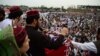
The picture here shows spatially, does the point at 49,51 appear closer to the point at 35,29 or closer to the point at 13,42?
the point at 35,29

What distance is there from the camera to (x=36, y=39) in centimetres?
344

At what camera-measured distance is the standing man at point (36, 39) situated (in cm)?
341

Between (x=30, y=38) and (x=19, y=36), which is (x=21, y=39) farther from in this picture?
(x=30, y=38)

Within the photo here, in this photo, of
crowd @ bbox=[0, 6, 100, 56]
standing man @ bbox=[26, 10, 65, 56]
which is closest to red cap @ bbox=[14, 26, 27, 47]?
crowd @ bbox=[0, 6, 100, 56]

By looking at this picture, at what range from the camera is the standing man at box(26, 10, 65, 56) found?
341 cm

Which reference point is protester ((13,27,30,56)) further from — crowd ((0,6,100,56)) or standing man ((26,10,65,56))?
standing man ((26,10,65,56))

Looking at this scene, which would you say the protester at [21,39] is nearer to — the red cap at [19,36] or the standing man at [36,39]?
the red cap at [19,36]

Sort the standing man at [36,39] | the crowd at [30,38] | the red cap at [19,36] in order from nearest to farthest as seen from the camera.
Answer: the crowd at [30,38] < the red cap at [19,36] < the standing man at [36,39]

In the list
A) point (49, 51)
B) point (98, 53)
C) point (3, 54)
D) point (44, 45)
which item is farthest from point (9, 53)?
point (98, 53)

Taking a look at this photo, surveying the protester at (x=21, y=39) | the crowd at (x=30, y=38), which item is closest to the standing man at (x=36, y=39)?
the crowd at (x=30, y=38)

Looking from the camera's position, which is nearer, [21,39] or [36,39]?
[21,39]

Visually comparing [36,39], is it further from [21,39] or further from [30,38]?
[21,39]

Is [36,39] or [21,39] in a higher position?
[21,39]

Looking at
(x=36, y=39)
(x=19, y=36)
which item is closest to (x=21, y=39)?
(x=19, y=36)
